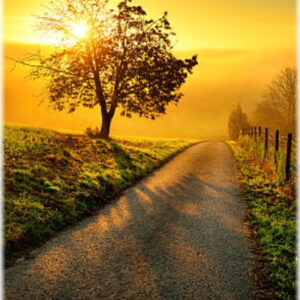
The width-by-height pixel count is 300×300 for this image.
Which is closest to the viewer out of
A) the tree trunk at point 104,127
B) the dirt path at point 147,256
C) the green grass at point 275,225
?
the dirt path at point 147,256

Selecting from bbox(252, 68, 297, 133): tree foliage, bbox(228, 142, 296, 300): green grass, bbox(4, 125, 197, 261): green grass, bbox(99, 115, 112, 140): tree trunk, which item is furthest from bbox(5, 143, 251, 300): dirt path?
bbox(252, 68, 297, 133): tree foliage

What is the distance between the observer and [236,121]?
69.1 m

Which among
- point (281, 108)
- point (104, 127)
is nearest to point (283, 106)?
point (281, 108)

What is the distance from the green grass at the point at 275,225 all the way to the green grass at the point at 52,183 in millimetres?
4540

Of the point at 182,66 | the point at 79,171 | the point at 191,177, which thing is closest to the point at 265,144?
the point at 191,177

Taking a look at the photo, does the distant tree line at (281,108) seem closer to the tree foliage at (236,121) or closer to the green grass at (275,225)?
the tree foliage at (236,121)

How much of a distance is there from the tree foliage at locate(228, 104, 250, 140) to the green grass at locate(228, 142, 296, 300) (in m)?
56.0

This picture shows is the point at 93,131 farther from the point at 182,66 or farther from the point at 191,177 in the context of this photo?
the point at 191,177

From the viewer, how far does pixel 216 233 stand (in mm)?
7027

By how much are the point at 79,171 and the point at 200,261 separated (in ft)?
24.3

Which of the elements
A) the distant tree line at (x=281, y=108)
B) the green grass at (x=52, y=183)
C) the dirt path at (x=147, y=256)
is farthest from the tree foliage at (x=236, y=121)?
the dirt path at (x=147, y=256)

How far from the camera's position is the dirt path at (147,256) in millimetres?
4754

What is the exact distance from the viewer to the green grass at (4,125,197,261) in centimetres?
703

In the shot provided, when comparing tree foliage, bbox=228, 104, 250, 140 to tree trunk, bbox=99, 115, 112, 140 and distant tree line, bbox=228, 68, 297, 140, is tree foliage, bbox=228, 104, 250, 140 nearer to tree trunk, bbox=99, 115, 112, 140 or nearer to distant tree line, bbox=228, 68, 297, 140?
distant tree line, bbox=228, 68, 297, 140
